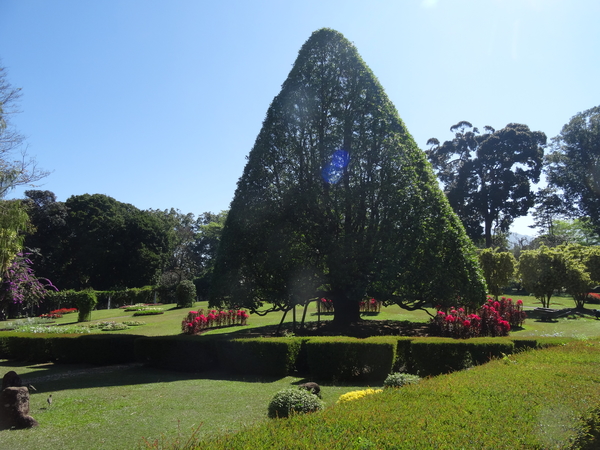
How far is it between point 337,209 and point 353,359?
664cm

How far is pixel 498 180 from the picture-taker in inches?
1636

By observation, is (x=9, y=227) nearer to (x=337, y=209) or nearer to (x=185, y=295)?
(x=337, y=209)

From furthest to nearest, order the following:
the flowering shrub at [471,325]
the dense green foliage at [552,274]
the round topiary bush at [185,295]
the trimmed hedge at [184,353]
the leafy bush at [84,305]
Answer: the round topiary bush at [185,295] < the leafy bush at [84,305] < the dense green foliage at [552,274] < the flowering shrub at [471,325] < the trimmed hedge at [184,353]

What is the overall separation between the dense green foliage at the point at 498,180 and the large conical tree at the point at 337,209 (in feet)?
98.9

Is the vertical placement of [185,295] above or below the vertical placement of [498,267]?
below

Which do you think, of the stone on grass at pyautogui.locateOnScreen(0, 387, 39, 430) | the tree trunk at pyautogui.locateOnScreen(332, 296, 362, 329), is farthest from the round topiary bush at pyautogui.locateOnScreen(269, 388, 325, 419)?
the tree trunk at pyautogui.locateOnScreen(332, 296, 362, 329)

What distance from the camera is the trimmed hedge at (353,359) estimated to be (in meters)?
9.96

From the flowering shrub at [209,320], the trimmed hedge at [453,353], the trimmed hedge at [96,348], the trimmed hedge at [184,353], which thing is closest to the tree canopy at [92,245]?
the flowering shrub at [209,320]

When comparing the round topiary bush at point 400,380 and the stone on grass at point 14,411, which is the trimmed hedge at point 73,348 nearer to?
the stone on grass at point 14,411

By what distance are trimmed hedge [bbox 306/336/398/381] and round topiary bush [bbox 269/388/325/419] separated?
11.7 feet

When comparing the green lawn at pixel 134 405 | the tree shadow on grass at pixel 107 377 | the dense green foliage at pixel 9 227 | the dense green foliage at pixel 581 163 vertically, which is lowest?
the tree shadow on grass at pixel 107 377

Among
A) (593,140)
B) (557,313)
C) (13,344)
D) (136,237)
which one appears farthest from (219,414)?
(593,140)

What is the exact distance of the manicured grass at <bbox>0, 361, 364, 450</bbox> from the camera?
20.2 feet

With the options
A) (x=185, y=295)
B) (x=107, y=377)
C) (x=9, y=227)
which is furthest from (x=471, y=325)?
(x=185, y=295)
